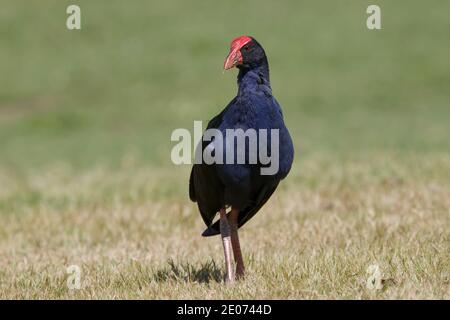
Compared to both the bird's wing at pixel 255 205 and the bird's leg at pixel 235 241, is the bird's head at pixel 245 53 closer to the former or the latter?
the bird's wing at pixel 255 205

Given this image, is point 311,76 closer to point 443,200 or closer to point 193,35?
point 193,35

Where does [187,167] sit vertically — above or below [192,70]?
below

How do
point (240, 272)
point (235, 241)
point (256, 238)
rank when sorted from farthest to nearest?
point (256, 238) < point (235, 241) < point (240, 272)

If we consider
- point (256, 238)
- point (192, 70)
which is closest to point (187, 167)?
point (256, 238)

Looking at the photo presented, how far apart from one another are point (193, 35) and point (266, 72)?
26086 mm

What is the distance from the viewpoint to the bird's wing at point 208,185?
5641 millimetres

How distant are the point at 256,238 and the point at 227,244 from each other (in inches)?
81.2

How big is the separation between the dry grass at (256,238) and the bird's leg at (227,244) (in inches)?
4.3

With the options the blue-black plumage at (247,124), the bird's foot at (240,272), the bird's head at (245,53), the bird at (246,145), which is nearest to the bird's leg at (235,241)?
the bird's foot at (240,272)

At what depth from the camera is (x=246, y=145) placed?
17.8ft

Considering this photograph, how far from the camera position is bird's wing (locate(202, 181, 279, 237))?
570 cm

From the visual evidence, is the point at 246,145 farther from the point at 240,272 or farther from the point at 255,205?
the point at 240,272

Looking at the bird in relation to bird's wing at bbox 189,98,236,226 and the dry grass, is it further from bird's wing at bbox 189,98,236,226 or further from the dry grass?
the dry grass
